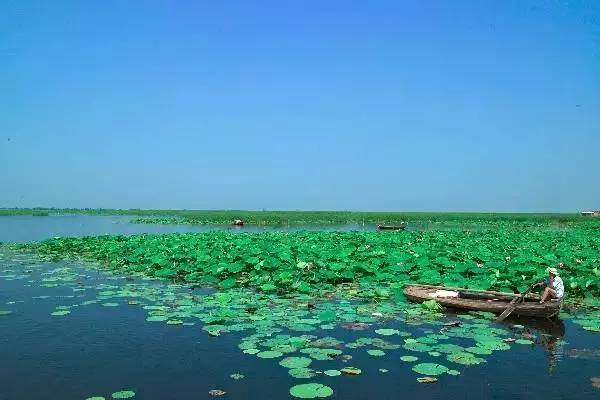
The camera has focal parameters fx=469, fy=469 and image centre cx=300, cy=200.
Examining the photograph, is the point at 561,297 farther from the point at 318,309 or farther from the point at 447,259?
the point at 447,259

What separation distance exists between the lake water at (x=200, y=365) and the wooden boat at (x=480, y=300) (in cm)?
27

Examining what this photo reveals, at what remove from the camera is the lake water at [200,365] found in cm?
527

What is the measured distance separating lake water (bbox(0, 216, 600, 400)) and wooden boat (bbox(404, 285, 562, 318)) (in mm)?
267

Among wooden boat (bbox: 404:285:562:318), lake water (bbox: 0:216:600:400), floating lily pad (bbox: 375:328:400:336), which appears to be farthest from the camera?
wooden boat (bbox: 404:285:562:318)

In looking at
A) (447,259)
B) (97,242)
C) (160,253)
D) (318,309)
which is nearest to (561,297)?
(318,309)

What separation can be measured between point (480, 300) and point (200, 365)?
582cm

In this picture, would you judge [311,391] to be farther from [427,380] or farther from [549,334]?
[549,334]

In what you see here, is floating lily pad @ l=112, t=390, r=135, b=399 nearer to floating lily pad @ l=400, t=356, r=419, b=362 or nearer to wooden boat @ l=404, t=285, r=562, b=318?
floating lily pad @ l=400, t=356, r=419, b=362

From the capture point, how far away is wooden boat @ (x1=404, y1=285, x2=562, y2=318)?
27.4 ft

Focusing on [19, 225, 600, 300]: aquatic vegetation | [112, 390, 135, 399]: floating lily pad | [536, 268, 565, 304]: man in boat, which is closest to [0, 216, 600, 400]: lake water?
[112, 390, 135, 399]: floating lily pad

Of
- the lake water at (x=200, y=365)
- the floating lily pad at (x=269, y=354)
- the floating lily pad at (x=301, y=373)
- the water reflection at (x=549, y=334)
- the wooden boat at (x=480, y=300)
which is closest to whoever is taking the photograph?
the lake water at (x=200, y=365)

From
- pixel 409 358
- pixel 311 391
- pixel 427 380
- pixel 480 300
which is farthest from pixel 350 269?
pixel 311 391

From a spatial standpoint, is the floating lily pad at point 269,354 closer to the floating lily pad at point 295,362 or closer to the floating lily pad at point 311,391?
the floating lily pad at point 295,362

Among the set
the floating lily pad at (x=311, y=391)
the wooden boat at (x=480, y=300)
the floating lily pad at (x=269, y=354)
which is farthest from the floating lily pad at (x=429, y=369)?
the wooden boat at (x=480, y=300)
